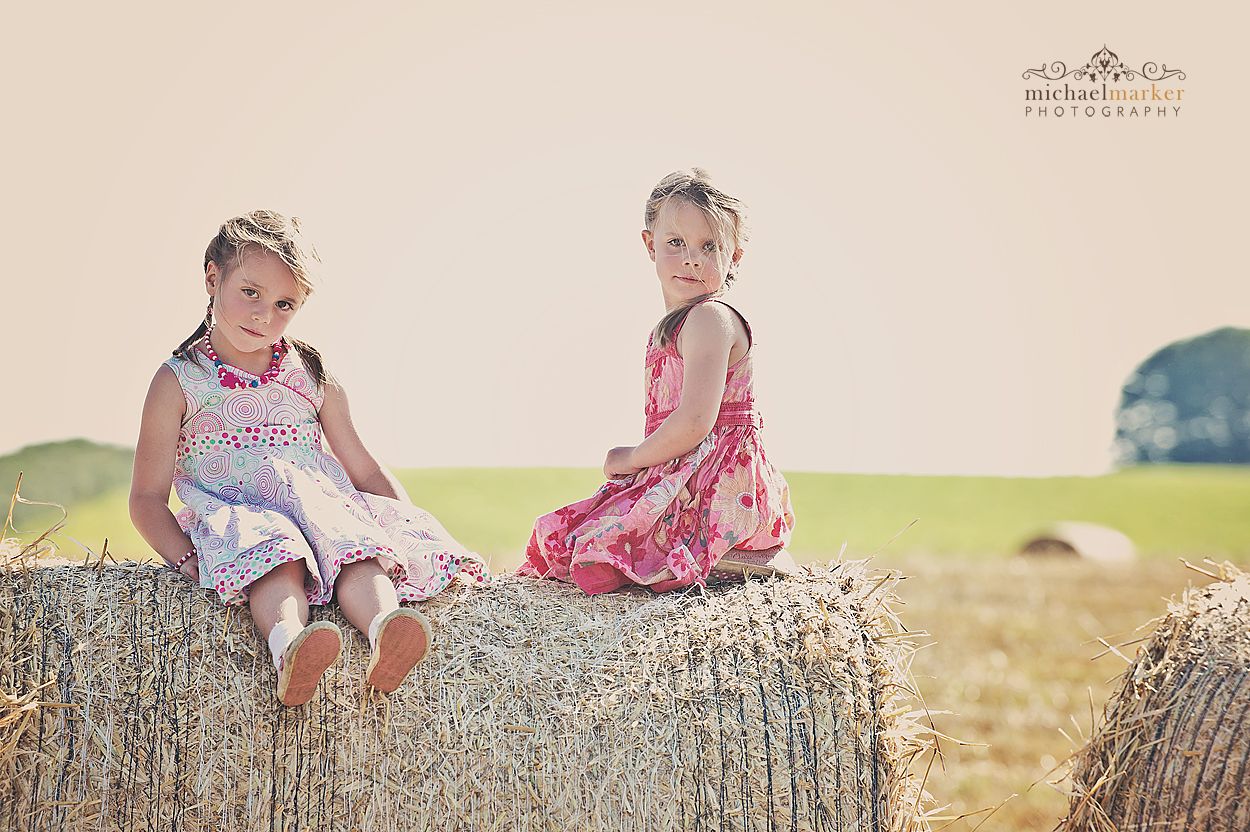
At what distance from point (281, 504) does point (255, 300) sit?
0.71 m

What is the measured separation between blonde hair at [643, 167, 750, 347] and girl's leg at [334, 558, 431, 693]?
54.0 inches

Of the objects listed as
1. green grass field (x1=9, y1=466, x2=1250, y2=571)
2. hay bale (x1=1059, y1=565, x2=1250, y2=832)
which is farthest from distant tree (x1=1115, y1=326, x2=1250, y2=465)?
hay bale (x1=1059, y1=565, x2=1250, y2=832)

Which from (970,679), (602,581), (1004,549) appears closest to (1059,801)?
(970,679)

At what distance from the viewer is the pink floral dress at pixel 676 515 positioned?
3.35 m

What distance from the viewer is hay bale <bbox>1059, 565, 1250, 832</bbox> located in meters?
3.19

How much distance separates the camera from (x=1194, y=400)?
85.9 ft

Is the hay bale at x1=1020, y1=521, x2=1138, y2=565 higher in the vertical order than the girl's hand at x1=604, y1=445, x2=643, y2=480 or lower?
lower

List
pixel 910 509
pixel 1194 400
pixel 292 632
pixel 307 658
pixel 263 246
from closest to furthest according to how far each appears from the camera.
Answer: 1. pixel 307 658
2. pixel 292 632
3. pixel 263 246
4. pixel 910 509
5. pixel 1194 400

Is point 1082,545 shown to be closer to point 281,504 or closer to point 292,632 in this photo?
point 281,504

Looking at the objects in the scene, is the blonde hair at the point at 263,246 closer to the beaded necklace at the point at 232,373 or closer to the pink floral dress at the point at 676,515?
the beaded necklace at the point at 232,373

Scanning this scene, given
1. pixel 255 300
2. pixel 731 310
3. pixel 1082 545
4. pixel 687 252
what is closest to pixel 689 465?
pixel 731 310

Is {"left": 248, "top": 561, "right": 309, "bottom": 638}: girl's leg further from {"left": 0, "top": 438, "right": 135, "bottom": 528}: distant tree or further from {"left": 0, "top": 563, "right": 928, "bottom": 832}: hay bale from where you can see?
{"left": 0, "top": 438, "right": 135, "bottom": 528}: distant tree

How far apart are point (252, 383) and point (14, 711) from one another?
128 centimetres

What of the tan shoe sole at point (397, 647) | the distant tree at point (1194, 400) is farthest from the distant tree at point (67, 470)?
the distant tree at point (1194, 400)
